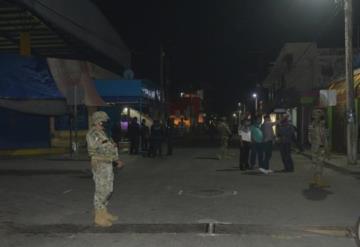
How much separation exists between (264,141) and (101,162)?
33.6ft

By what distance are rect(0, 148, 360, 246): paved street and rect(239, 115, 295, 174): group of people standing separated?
80 centimetres

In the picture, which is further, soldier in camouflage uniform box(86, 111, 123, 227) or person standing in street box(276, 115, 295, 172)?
person standing in street box(276, 115, 295, 172)

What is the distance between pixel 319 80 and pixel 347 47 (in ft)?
102

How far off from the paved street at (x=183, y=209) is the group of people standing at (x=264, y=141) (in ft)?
2.62

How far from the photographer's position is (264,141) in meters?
19.0

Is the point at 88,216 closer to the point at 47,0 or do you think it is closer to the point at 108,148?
the point at 108,148

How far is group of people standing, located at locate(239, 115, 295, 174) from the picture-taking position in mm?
18406

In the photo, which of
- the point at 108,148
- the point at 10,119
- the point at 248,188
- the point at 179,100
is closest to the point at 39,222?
the point at 108,148

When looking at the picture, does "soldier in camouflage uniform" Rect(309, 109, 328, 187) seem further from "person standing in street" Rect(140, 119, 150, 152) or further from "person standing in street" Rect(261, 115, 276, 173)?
"person standing in street" Rect(140, 119, 150, 152)

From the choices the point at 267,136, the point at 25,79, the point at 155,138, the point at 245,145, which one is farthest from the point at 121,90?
the point at 267,136

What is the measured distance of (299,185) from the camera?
14.9 metres

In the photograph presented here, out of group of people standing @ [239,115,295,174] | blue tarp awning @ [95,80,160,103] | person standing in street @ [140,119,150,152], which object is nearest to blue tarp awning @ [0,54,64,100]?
person standing in street @ [140,119,150,152]

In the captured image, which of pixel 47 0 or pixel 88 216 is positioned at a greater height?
pixel 47 0

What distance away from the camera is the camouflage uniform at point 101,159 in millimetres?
9430
